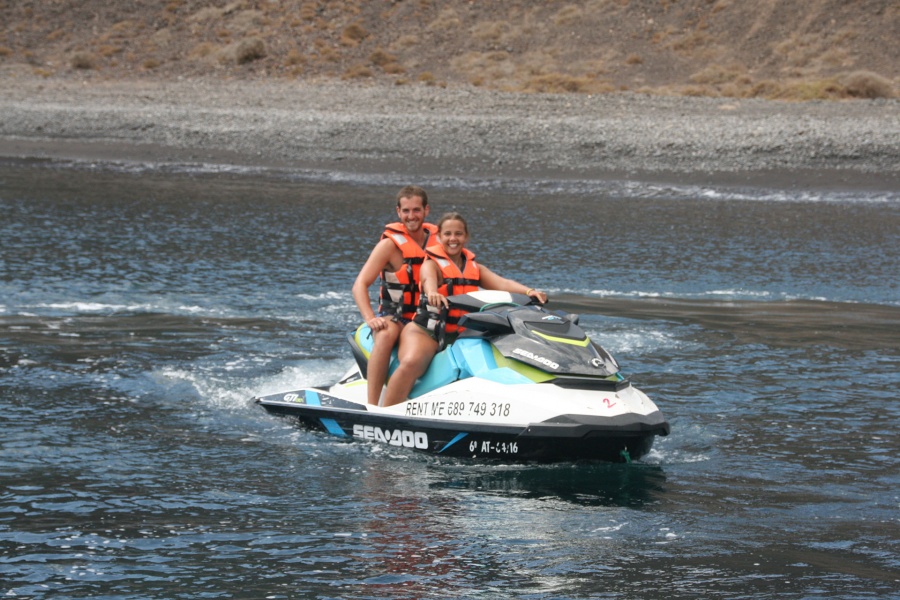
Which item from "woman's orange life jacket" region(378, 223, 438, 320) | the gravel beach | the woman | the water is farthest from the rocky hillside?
the woman

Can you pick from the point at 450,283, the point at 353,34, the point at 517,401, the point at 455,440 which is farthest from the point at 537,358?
the point at 353,34

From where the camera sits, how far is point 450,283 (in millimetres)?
7844

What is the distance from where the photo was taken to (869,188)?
21.7 metres

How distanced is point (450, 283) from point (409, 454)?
43.5 inches

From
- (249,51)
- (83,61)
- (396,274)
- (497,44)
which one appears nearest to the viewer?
(396,274)

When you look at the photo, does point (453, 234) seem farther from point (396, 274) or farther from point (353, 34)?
point (353, 34)

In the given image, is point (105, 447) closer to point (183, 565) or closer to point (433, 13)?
point (183, 565)

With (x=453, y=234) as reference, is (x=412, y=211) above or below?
above

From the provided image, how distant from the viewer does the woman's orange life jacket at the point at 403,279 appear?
314 inches

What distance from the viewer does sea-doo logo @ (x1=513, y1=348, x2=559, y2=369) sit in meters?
7.10

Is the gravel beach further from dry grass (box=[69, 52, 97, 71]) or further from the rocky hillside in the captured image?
dry grass (box=[69, 52, 97, 71])

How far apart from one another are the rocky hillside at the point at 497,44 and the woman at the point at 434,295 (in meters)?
22.9

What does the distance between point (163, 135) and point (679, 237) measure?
13.6 m

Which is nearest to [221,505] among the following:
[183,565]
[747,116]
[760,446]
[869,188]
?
[183,565]
